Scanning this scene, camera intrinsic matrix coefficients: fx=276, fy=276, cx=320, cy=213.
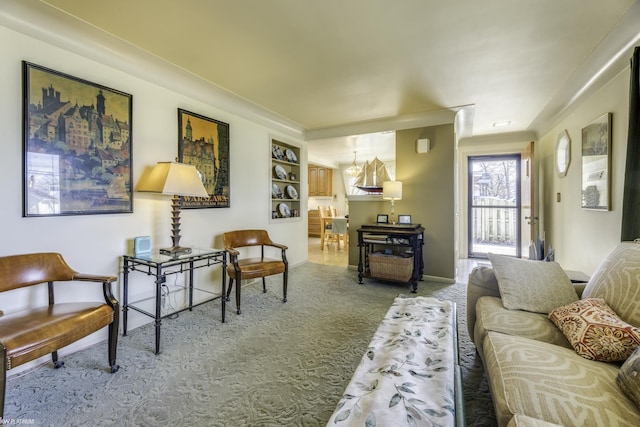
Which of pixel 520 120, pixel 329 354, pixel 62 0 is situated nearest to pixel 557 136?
pixel 520 120

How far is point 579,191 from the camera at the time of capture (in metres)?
3.20

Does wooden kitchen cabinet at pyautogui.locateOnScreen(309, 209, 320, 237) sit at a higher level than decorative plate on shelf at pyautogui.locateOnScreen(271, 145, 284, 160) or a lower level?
lower

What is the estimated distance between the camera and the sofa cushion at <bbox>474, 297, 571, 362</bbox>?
137cm

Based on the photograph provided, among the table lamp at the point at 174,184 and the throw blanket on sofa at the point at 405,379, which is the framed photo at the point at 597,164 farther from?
the table lamp at the point at 174,184

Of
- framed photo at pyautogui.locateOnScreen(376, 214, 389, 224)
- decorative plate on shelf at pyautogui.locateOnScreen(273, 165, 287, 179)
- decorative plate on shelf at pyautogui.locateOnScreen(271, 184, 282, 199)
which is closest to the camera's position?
framed photo at pyautogui.locateOnScreen(376, 214, 389, 224)

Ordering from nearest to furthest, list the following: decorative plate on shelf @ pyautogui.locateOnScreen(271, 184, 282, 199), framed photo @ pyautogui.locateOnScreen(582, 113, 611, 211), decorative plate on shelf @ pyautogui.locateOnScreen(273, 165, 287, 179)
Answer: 1. framed photo @ pyautogui.locateOnScreen(582, 113, 611, 211)
2. decorative plate on shelf @ pyautogui.locateOnScreen(271, 184, 282, 199)
3. decorative plate on shelf @ pyautogui.locateOnScreen(273, 165, 287, 179)

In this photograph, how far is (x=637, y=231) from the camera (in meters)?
1.91

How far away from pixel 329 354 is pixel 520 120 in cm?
445

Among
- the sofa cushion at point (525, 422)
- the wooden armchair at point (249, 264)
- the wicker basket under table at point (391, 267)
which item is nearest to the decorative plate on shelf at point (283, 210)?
the wooden armchair at point (249, 264)

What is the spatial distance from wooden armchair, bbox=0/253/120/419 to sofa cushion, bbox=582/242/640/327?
2.77 m

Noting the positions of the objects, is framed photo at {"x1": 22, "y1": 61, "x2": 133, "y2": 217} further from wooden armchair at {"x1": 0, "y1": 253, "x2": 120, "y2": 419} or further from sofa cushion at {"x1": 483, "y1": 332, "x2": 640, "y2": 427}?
sofa cushion at {"x1": 483, "y1": 332, "x2": 640, "y2": 427}

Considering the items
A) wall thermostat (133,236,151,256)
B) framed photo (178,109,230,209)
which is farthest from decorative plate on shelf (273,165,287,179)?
wall thermostat (133,236,151,256)

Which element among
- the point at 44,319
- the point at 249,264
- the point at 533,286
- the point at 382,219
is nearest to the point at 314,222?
the point at 382,219

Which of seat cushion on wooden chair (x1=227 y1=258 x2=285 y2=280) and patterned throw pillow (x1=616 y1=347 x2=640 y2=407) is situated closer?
patterned throw pillow (x1=616 y1=347 x2=640 y2=407)
